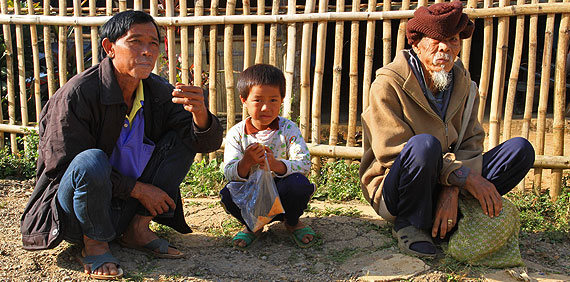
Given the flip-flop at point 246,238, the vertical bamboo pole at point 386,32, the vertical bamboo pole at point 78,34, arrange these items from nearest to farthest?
the flip-flop at point 246,238 → the vertical bamboo pole at point 386,32 → the vertical bamboo pole at point 78,34

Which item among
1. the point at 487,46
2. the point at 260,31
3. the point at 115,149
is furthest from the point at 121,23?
the point at 487,46

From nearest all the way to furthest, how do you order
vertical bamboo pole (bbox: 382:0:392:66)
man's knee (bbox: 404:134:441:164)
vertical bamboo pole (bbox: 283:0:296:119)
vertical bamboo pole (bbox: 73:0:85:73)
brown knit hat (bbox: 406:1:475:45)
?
man's knee (bbox: 404:134:441:164), brown knit hat (bbox: 406:1:475:45), vertical bamboo pole (bbox: 382:0:392:66), vertical bamboo pole (bbox: 283:0:296:119), vertical bamboo pole (bbox: 73:0:85:73)

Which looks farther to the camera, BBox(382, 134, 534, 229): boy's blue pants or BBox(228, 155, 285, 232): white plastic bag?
BBox(228, 155, 285, 232): white plastic bag

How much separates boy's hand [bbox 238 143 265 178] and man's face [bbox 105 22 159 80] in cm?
66

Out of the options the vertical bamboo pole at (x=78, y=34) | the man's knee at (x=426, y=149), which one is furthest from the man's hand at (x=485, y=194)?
the vertical bamboo pole at (x=78, y=34)

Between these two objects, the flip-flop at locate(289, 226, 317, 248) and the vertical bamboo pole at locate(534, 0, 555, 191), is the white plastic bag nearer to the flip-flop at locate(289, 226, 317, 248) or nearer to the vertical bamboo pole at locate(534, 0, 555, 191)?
the flip-flop at locate(289, 226, 317, 248)

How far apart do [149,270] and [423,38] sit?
6.42ft

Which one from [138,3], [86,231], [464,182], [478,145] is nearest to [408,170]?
[464,182]

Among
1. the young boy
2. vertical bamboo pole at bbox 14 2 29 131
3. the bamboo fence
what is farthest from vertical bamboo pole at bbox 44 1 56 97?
the young boy

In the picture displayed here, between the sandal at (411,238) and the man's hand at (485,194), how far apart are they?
1.15ft

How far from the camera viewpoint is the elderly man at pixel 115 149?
2822 millimetres

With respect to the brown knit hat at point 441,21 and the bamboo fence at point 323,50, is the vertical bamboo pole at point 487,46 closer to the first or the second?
the bamboo fence at point 323,50

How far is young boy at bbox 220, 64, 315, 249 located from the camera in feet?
10.5

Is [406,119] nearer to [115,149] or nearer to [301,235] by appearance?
[301,235]
